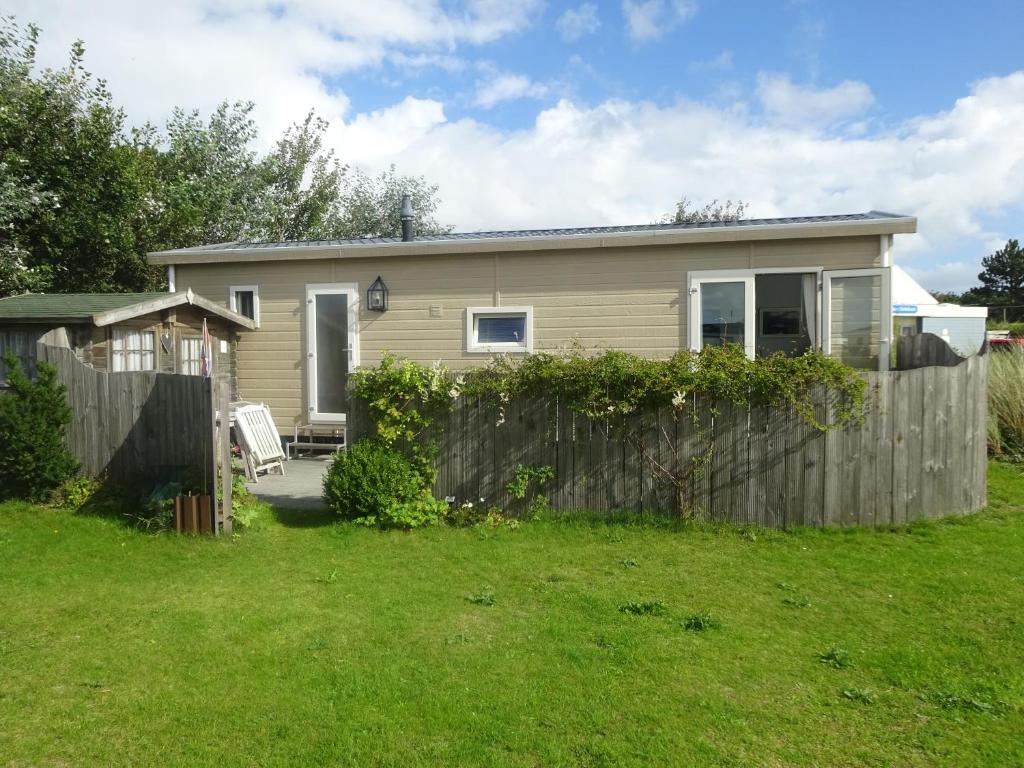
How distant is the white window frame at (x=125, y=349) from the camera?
326 inches

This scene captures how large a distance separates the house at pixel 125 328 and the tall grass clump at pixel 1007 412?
8746mm

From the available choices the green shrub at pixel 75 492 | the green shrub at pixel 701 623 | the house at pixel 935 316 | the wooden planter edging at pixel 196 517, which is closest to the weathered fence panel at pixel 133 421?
the green shrub at pixel 75 492

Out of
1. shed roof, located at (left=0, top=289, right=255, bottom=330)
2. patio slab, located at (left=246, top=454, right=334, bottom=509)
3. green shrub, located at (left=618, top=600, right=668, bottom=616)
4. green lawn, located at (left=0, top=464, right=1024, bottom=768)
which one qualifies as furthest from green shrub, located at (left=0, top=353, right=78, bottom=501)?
green shrub, located at (left=618, top=600, right=668, bottom=616)

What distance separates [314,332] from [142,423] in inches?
134

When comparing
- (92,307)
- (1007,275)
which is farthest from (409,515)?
(1007,275)

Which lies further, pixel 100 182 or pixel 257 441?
pixel 100 182

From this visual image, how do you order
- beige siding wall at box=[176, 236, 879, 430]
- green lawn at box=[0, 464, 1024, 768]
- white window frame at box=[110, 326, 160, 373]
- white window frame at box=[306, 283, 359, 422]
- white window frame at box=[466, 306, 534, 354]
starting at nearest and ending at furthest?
green lawn at box=[0, 464, 1024, 768] → white window frame at box=[110, 326, 160, 373] → beige siding wall at box=[176, 236, 879, 430] → white window frame at box=[466, 306, 534, 354] → white window frame at box=[306, 283, 359, 422]

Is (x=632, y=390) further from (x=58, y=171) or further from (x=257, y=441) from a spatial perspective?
(x=58, y=171)

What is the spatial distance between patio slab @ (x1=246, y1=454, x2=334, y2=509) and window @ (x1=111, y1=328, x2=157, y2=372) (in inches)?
74.2

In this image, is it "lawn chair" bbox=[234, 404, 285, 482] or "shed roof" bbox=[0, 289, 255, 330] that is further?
"lawn chair" bbox=[234, 404, 285, 482]

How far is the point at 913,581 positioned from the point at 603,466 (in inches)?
95.3

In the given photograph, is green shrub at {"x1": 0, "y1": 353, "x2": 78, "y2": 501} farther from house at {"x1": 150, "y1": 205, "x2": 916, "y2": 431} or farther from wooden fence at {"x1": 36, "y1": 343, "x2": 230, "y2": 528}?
house at {"x1": 150, "y1": 205, "x2": 916, "y2": 431}

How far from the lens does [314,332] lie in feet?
33.1

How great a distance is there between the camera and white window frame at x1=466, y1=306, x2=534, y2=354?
9.48 m
